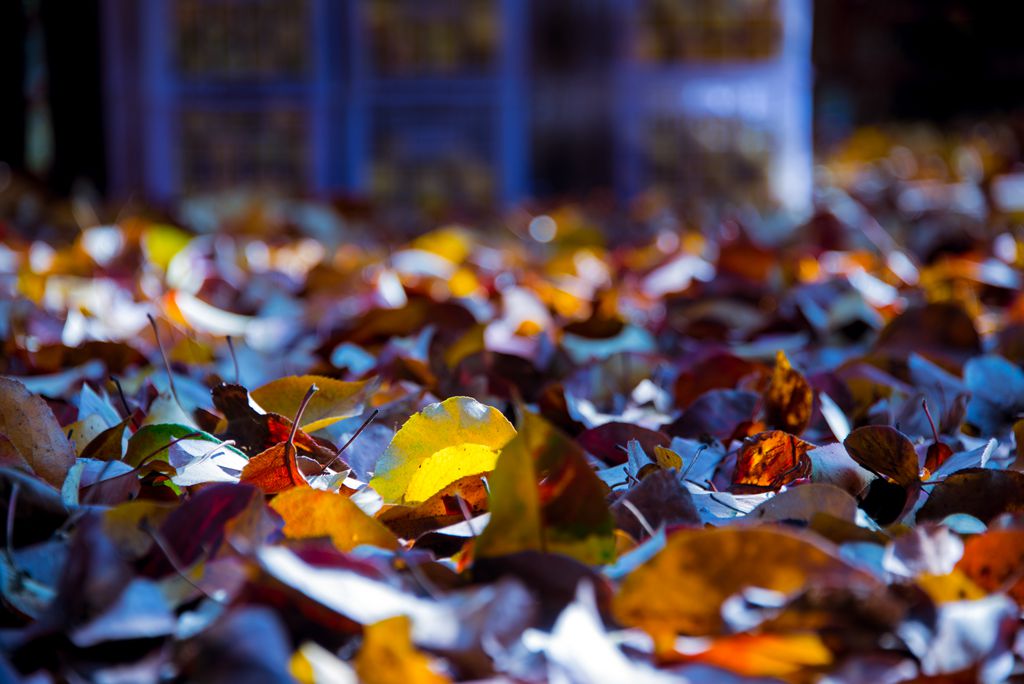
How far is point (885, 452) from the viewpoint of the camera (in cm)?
69

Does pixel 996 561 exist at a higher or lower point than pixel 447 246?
higher

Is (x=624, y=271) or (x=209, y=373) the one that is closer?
(x=209, y=373)

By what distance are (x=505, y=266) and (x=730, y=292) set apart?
0.41 meters

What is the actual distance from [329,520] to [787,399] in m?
0.36

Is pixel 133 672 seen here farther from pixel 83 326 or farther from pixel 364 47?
pixel 364 47

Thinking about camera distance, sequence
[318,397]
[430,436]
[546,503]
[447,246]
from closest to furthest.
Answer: [546,503] < [430,436] < [318,397] < [447,246]

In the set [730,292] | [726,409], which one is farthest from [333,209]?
[726,409]

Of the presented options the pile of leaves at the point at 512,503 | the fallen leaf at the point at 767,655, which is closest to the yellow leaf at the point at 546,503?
the pile of leaves at the point at 512,503

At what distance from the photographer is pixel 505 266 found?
1749 millimetres

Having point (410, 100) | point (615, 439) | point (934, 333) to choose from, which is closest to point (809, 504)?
point (615, 439)

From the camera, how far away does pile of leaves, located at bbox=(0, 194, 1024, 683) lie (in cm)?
49

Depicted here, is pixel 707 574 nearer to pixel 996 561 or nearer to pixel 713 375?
pixel 996 561

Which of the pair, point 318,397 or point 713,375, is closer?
point 318,397

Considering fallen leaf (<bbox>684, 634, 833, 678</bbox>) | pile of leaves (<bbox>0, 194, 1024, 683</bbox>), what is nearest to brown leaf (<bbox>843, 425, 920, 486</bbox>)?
pile of leaves (<bbox>0, 194, 1024, 683</bbox>)
